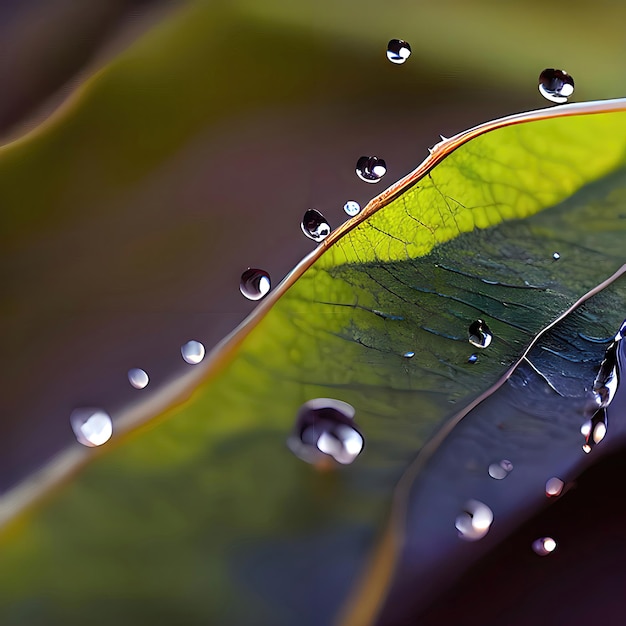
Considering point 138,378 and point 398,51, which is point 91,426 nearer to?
point 138,378

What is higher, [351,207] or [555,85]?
[555,85]

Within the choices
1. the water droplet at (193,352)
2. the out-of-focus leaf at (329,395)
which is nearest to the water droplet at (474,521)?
the out-of-focus leaf at (329,395)

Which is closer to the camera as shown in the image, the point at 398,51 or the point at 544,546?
the point at 544,546

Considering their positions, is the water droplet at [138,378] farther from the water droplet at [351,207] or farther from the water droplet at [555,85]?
the water droplet at [555,85]

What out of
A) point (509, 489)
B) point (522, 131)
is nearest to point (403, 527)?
point (509, 489)

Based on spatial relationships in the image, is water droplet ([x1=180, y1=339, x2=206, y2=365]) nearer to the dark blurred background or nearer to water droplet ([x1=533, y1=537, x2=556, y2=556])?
the dark blurred background

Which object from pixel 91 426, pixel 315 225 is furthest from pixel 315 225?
pixel 91 426
